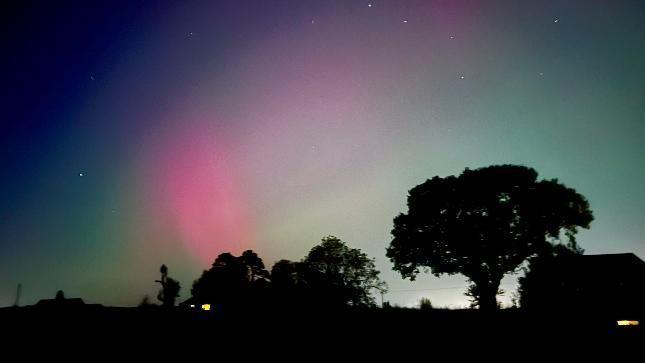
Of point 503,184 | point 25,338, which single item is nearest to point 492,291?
point 503,184

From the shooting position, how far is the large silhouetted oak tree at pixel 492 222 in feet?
114

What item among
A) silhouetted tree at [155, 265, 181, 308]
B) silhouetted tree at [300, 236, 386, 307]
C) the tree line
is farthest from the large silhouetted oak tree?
silhouetted tree at [155, 265, 181, 308]

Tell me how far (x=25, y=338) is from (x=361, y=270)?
172ft

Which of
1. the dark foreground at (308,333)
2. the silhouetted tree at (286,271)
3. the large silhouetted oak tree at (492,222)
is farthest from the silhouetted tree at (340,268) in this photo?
the dark foreground at (308,333)

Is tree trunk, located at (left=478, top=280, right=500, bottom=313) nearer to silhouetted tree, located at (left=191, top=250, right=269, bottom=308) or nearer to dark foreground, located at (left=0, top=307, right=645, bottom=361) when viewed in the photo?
dark foreground, located at (left=0, top=307, right=645, bottom=361)

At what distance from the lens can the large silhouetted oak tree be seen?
114 ft

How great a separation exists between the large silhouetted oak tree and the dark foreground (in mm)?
21230

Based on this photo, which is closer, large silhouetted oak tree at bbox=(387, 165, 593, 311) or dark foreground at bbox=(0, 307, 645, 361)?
dark foreground at bbox=(0, 307, 645, 361)

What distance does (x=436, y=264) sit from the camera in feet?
123

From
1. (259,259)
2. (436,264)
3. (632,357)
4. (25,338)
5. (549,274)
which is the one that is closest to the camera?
(25,338)

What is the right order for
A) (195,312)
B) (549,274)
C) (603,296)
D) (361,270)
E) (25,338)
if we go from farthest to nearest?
(361,270) → (549,274) → (603,296) → (195,312) → (25,338)

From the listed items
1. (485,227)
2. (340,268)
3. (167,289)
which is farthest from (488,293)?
(167,289)

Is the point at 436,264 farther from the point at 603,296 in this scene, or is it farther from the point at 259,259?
the point at 259,259

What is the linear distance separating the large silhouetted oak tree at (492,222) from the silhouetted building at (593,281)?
240 cm
